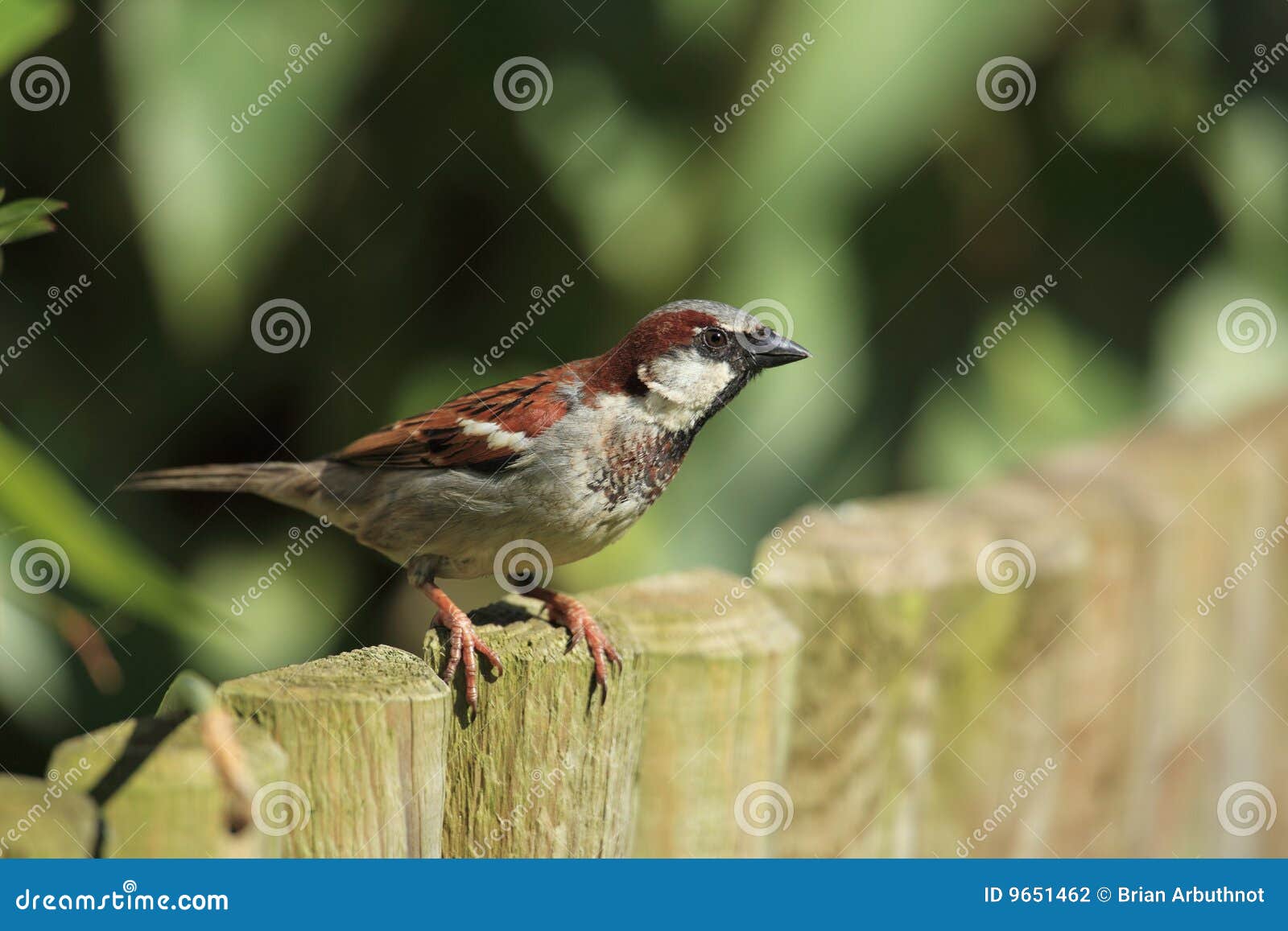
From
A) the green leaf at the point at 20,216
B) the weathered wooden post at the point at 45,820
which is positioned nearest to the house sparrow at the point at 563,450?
the weathered wooden post at the point at 45,820

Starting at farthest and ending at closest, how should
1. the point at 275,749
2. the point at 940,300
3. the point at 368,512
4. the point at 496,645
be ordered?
the point at 940,300 → the point at 368,512 → the point at 496,645 → the point at 275,749

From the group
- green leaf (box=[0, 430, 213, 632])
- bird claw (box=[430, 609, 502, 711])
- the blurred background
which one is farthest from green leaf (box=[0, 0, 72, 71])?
the blurred background

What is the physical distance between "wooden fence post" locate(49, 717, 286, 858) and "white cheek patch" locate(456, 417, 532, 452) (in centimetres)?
121

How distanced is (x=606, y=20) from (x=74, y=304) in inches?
74.1

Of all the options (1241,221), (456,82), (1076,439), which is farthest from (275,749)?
(1241,221)

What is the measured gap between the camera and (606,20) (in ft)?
13.6

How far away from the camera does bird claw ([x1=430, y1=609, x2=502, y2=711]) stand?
77.2 inches

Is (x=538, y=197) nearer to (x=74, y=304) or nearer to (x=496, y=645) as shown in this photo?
(x=74, y=304)

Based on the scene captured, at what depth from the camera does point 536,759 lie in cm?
194

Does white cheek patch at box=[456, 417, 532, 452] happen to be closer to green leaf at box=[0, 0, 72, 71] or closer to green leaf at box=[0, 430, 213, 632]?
green leaf at box=[0, 430, 213, 632]

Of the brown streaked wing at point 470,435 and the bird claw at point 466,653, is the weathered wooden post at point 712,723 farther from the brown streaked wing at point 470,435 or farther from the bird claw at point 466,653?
the brown streaked wing at point 470,435

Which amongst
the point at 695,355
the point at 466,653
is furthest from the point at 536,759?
the point at 695,355

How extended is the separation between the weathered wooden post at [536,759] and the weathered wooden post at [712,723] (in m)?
0.19

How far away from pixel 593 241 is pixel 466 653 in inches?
92.4
